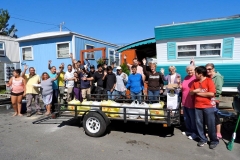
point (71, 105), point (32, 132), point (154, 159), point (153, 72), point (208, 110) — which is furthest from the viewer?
point (153, 72)

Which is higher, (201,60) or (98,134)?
(201,60)

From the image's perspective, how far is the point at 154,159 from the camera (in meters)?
3.35

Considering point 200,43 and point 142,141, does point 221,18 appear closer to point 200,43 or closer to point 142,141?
point 200,43

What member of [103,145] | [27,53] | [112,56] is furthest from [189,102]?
[27,53]

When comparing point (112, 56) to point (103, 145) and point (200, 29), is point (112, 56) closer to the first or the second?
point (200, 29)

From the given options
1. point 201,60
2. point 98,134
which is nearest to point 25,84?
point 98,134

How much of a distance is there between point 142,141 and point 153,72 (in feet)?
6.67

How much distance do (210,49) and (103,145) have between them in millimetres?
5843

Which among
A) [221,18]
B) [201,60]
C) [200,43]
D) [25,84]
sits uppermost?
[221,18]

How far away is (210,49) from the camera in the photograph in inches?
288

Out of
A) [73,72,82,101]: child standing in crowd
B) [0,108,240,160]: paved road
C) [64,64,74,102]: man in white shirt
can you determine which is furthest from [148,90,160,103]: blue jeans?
[64,64,74,102]: man in white shirt

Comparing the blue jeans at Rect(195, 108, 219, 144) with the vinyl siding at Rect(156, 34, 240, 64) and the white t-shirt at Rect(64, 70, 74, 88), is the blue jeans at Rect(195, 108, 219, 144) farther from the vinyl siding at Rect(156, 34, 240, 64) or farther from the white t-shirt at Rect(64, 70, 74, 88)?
the white t-shirt at Rect(64, 70, 74, 88)

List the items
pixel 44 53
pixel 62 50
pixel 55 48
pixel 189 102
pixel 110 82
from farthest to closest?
pixel 44 53
pixel 55 48
pixel 62 50
pixel 110 82
pixel 189 102

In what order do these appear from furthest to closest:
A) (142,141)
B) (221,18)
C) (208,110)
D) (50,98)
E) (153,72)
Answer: (221,18) → (50,98) → (153,72) → (142,141) → (208,110)
